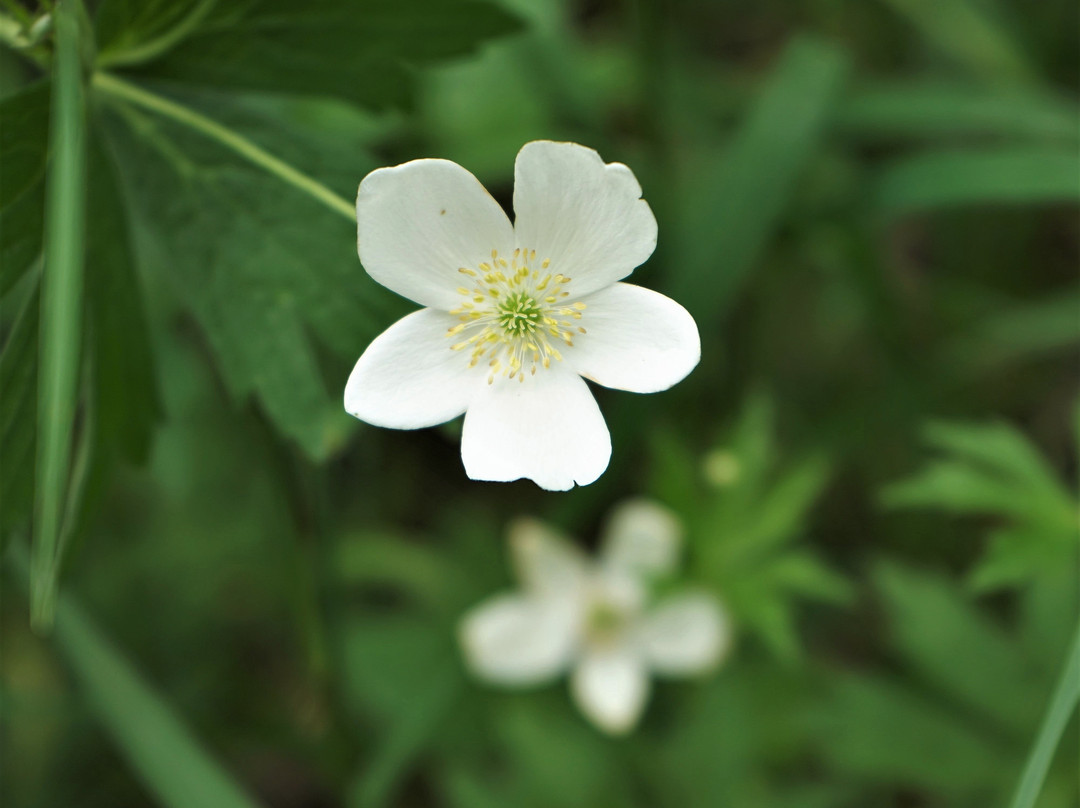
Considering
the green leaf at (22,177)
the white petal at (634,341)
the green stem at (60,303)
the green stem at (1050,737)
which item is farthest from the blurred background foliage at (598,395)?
the green stem at (1050,737)

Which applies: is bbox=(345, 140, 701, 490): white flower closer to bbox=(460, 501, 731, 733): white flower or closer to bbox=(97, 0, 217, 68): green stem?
bbox=(97, 0, 217, 68): green stem

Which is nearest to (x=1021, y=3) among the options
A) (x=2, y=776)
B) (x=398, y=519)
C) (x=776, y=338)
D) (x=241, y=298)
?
(x=776, y=338)

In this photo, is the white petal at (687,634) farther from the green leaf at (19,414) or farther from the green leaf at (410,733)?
the green leaf at (19,414)

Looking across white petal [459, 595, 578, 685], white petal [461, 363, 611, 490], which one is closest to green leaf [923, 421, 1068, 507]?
white petal [461, 363, 611, 490]

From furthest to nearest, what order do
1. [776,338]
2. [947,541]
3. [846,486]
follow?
[776,338], [846,486], [947,541]

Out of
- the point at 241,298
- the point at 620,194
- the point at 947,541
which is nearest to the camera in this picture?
the point at 620,194

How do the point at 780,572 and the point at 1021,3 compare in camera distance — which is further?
the point at 1021,3

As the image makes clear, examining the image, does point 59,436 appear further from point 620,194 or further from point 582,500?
point 582,500
